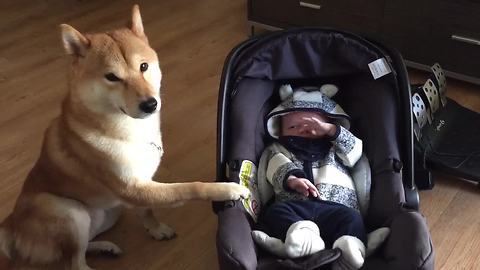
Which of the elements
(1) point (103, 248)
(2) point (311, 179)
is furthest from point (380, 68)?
(1) point (103, 248)

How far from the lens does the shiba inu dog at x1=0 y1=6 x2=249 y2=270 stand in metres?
1.34

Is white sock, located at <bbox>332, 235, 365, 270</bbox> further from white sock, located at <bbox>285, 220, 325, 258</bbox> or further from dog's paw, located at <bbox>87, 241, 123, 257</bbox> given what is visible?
dog's paw, located at <bbox>87, 241, 123, 257</bbox>

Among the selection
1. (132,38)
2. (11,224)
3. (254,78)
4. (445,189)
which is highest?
(132,38)

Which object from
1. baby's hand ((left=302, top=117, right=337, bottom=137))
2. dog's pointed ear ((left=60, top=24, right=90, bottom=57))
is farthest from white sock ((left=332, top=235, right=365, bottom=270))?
dog's pointed ear ((left=60, top=24, right=90, bottom=57))

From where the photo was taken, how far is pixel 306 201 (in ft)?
4.97

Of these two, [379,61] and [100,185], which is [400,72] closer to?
[379,61]

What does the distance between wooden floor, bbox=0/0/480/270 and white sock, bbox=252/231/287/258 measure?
0.32 metres

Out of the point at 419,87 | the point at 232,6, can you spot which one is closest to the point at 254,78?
the point at 419,87

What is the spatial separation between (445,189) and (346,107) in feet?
1.56

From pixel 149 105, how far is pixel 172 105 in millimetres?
1054

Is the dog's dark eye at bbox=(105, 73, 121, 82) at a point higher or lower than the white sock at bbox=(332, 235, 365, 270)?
higher

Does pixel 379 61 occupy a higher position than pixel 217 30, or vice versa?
pixel 379 61

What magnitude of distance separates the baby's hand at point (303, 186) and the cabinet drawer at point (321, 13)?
1229mm

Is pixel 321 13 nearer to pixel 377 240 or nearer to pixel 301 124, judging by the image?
pixel 301 124
